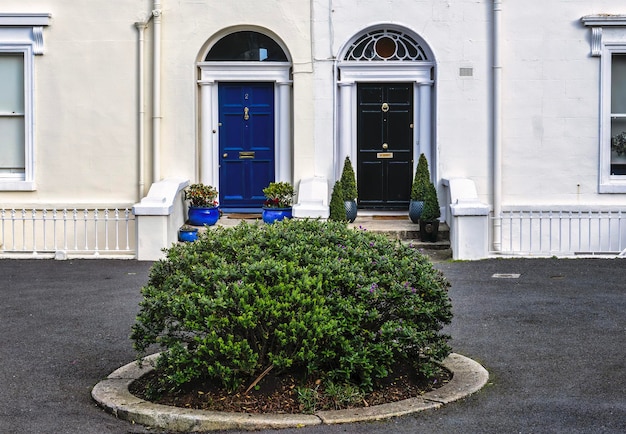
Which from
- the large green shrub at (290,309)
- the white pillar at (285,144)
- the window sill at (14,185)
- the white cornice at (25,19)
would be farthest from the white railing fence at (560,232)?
the large green shrub at (290,309)

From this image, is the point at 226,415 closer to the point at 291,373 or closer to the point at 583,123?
the point at 291,373

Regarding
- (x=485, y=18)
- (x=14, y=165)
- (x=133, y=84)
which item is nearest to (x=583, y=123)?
(x=485, y=18)

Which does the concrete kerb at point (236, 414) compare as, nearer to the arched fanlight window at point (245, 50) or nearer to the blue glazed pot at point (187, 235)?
the blue glazed pot at point (187, 235)

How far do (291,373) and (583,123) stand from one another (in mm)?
10597

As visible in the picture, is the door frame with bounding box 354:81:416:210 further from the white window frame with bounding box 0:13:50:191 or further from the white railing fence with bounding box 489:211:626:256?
the white window frame with bounding box 0:13:50:191

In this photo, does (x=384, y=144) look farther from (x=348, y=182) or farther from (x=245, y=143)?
(x=245, y=143)

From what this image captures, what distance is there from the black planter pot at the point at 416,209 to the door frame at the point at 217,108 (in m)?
2.03

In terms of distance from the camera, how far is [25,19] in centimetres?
1636

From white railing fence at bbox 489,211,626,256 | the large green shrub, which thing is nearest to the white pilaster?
white railing fence at bbox 489,211,626,256

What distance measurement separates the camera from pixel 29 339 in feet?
29.6

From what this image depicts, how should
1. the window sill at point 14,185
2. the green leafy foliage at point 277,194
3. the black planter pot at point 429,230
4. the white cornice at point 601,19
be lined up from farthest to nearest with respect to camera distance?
the window sill at point 14,185, the white cornice at point 601,19, the green leafy foliage at point 277,194, the black planter pot at point 429,230

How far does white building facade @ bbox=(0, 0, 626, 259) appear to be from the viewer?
638 inches

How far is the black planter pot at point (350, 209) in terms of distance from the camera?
52.9 feet

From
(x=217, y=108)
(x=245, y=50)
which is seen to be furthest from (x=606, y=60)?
(x=217, y=108)
